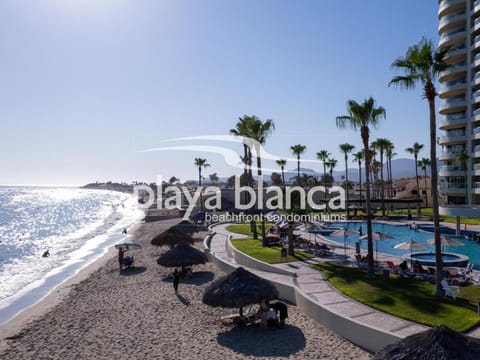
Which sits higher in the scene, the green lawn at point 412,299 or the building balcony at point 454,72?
the building balcony at point 454,72

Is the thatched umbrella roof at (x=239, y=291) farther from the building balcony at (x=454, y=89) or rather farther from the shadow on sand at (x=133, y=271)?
the building balcony at (x=454, y=89)

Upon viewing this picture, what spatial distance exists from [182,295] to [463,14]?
4586 cm

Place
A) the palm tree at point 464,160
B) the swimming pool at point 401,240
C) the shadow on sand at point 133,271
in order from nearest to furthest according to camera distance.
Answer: the swimming pool at point 401,240 → the shadow on sand at point 133,271 → the palm tree at point 464,160

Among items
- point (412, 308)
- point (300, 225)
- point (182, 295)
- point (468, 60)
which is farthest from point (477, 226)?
point (182, 295)

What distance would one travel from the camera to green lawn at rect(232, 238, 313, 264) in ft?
77.9

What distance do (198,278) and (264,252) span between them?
5.04 m

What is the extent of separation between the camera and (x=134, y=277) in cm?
2497

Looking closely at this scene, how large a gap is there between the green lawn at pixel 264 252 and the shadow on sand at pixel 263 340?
8.61 m

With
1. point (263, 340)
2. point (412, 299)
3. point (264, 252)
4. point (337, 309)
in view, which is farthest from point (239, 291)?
point (264, 252)

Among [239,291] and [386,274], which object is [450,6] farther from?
[239,291]

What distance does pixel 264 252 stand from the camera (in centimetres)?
2589

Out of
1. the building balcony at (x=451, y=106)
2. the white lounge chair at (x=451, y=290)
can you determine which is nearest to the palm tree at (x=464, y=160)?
the building balcony at (x=451, y=106)

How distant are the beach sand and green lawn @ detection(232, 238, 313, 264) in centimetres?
406

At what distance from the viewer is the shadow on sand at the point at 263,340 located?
1255 centimetres
